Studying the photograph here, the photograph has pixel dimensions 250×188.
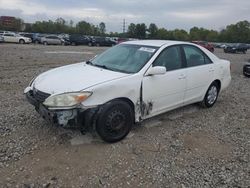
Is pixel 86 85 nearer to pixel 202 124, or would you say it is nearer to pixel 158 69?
pixel 158 69

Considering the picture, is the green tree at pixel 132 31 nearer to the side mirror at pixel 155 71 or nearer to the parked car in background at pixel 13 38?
the parked car in background at pixel 13 38

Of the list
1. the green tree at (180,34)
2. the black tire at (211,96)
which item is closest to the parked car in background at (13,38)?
the black tire at (211,96)

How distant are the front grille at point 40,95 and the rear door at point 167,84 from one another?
1.51 m

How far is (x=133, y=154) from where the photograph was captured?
4.13 meters

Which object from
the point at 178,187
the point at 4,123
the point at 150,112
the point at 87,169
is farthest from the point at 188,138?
the point at 4,123

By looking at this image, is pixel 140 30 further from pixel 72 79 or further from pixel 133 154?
pixel 133 154

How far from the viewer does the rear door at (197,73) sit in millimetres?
5699

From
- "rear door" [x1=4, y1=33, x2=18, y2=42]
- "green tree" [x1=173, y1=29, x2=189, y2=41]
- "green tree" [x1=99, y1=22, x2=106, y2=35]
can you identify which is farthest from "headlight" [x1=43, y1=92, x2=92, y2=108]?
"green tree" [x1=99, y1=22, x2=106, y2=35]

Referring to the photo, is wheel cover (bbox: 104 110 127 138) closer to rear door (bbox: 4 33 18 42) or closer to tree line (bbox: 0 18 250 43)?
rear door (bbox: 4 33 18 42)

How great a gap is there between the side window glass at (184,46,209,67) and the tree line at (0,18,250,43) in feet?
240

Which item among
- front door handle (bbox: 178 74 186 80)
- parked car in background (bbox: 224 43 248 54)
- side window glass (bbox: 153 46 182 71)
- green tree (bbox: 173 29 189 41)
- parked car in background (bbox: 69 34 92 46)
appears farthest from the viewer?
green tree (bbox: 173 29 189 41)

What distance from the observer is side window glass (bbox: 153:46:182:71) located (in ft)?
16.7

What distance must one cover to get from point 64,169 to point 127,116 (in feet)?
4.18

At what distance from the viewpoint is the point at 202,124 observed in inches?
217
